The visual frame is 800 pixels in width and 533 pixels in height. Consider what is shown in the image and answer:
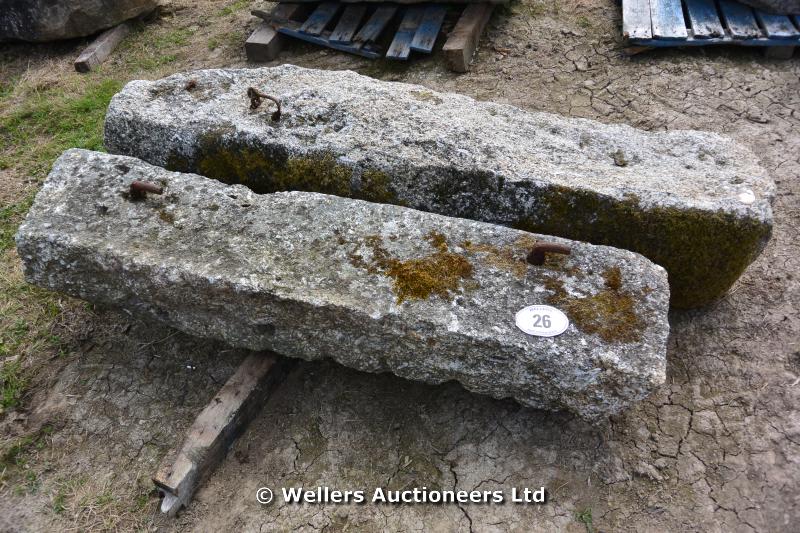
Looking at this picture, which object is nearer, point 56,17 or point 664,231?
point 664,231

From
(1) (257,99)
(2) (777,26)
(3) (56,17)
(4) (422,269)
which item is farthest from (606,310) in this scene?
(3) (56,17)

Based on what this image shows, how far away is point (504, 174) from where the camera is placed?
2.72 meters

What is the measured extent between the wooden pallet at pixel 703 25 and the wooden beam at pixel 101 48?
478cm

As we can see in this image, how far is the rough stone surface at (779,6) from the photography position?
4.59m

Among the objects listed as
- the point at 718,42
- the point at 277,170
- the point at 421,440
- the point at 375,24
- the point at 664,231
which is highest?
the point at 277,170

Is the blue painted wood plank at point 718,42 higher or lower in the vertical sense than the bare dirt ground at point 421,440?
higher

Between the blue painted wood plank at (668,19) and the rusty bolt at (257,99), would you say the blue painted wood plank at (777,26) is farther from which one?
the rusty bolt at (257,99)

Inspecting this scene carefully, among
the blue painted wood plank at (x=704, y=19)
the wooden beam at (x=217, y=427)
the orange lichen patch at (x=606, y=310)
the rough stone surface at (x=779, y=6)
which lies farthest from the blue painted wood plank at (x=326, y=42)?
the orange lichen patch at (x=606, y=310)

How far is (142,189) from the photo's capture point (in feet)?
9.02

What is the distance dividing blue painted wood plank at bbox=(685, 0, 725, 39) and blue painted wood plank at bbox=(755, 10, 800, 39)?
300 millimetres

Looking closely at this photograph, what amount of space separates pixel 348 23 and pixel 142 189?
336 centimetres

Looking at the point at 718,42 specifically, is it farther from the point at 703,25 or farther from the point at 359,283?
the point at 359,283

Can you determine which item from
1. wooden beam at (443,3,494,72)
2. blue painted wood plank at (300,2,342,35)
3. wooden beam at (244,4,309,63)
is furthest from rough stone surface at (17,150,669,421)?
blue painted wood plank at (300,2,342,35)

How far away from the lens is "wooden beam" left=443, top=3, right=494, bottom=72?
4898 mm
